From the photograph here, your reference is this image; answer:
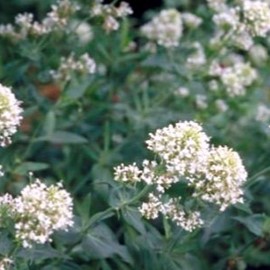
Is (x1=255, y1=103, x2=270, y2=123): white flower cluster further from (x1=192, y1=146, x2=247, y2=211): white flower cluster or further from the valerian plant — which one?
(x1=192, y1=146, x2=247, y2=211): white flower cluster

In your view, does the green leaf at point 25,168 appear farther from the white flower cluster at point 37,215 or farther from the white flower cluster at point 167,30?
the white flower cluster at point 37,215

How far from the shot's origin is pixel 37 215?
1.70 m

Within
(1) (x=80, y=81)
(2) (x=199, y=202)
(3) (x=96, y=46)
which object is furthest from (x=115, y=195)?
(3) (x=96, y=46)

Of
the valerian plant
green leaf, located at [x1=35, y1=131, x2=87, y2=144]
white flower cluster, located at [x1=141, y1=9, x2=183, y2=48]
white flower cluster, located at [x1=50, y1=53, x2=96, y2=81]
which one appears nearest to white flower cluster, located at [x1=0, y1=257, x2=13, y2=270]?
the valerian plant

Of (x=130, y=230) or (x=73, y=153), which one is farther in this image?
(x=73, y=153)

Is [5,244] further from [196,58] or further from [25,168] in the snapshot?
[196,58]

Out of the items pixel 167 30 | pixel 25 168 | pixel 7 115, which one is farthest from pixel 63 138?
pixel 7 115

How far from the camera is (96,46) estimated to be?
285cm

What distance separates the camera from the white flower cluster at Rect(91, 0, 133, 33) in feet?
8.36

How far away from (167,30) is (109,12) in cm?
31

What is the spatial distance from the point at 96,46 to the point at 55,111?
25 cm

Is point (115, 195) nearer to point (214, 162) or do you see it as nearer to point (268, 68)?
point (214, 162)

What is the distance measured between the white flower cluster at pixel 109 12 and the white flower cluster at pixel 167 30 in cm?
28

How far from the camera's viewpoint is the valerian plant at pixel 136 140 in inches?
71.9
